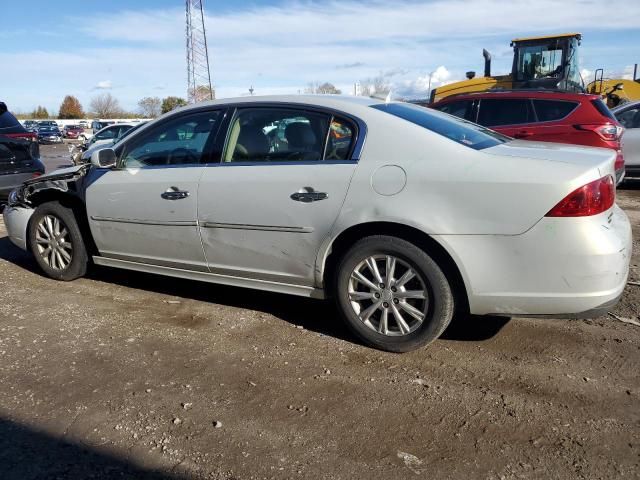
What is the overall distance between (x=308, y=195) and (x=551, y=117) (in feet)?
19.0

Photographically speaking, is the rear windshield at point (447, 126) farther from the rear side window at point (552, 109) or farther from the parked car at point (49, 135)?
the parked car at point (49, 135)

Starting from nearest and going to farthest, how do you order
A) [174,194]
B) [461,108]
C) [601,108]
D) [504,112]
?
1. [174,194]
2. [601,108]
3. [504,112]
4. [461,108]

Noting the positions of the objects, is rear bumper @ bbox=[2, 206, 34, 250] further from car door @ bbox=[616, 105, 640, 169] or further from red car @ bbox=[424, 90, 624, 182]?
car door @ bbox=[616, 105, 640, 169]

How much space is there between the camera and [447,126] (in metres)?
3.89

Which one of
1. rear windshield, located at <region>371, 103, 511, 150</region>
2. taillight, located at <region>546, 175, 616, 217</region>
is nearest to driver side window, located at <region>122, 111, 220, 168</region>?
rear windshield, located at <region>371, 103, 511, 150</region>

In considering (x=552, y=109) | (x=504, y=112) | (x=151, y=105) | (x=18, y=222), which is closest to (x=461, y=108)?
(x=504, y=112)

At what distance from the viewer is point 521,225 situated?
3129mm

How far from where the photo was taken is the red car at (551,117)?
7906 millimetres

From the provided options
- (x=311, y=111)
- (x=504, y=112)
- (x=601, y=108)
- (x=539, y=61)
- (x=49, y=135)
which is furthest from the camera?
(x=49, y=135)

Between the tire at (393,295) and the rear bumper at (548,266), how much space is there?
19cm

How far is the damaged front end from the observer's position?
4866 millimetres

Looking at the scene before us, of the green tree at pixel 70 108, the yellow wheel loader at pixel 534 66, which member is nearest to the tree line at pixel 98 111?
the green tree at pixel 70 108

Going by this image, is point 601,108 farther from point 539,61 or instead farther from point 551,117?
point 539,61

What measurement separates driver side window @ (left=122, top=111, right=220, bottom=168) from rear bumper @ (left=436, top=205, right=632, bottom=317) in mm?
2010
